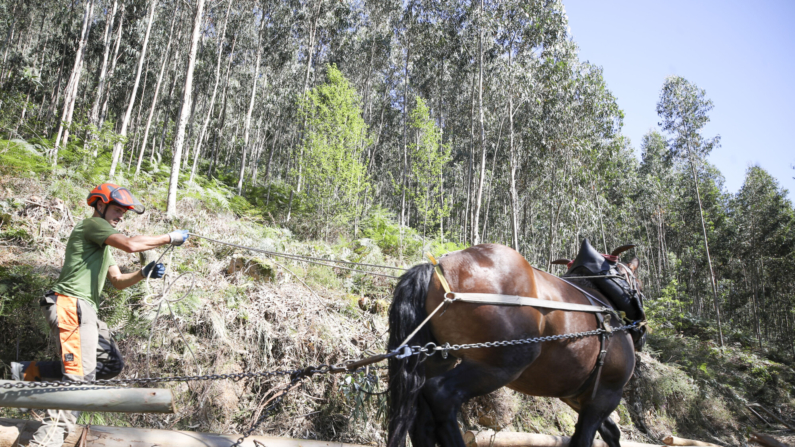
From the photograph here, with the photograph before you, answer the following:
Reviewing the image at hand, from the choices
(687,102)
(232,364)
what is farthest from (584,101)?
(232,364)

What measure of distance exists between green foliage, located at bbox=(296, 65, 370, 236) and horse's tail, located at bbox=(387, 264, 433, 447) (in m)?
10.7

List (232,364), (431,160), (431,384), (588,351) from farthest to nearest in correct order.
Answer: (431,160) < (232,364) < (588,351) < (431,384)

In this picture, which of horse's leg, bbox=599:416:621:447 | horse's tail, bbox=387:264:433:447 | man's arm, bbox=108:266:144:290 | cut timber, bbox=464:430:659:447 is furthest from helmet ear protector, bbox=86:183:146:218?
horse's leg, bbox=599:416:621:447

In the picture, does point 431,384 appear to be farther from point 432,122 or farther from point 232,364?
point 432,122

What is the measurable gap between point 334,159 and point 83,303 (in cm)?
1191

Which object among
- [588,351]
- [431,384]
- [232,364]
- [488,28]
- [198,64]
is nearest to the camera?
[431,384]

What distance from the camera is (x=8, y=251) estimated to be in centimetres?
425

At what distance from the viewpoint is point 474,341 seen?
2.56 meters

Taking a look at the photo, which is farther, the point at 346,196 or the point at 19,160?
the point at 346,196

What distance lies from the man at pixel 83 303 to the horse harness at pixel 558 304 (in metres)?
1.77

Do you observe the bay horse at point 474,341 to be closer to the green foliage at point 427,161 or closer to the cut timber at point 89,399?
the cut timber at point 89,399

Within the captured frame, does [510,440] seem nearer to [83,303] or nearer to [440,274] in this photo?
[440,274]

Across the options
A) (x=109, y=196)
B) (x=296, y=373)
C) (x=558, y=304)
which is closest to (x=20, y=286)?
(x=109, y=196)

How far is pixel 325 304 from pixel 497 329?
121 inches
